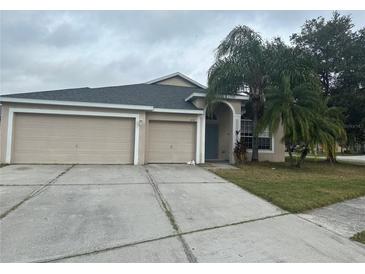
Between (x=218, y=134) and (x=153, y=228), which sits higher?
(x=218, y=134)

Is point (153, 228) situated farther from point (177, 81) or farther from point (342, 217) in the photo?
point (177, 81)

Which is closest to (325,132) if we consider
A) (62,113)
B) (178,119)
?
(178,119)

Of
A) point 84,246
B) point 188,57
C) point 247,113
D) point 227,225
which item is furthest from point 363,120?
point 84,246

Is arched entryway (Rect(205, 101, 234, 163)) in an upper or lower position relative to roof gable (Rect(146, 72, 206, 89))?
lower

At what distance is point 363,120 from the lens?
14383 millimetres

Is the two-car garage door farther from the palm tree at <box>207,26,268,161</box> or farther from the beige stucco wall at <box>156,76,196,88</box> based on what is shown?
the beige stucco wall at <box>156,76,196,88</box>

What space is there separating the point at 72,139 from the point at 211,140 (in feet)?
24.4

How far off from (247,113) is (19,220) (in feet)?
41.3

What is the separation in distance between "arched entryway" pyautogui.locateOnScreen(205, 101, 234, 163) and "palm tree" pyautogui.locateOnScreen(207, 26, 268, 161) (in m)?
1.63

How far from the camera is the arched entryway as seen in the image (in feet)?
45.5

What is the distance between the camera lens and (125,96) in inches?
523

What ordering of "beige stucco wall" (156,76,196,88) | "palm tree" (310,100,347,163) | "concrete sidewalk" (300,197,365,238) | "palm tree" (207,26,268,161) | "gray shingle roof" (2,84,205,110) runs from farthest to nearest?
"beige stucco wall" (156,76,196,88), "palm tree" (207,26,268,161), "gray shingle roof" (2,84,205,110), "palm tree" (310,100,347,163), "concrete sidewalk" (300,197,365,238)

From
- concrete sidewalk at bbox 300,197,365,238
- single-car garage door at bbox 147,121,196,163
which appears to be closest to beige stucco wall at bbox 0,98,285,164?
single-car garage door at bbox 147,121,196,163

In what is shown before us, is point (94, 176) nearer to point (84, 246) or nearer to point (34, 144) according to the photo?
point (34, 144)
